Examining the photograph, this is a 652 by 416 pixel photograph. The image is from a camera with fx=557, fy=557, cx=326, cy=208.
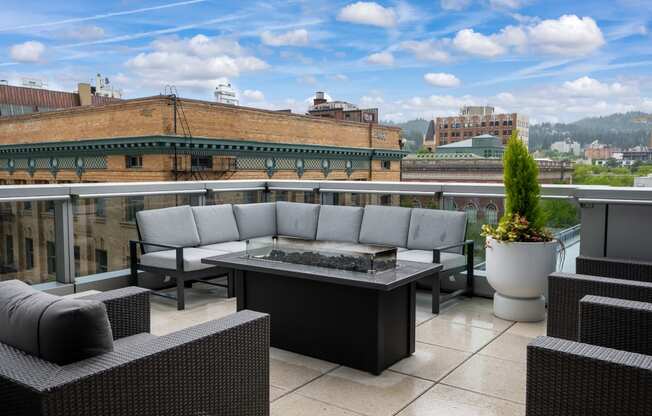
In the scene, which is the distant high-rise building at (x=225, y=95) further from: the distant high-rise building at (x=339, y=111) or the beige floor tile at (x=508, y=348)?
the beige floor tile at (x=508, y=348)

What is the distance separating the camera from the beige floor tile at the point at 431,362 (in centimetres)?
349

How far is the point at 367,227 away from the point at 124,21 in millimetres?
60515

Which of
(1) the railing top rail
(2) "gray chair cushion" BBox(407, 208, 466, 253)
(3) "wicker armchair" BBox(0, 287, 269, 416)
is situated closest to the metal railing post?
(1) the railing top rail

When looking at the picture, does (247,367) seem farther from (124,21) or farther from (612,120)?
(124,21)

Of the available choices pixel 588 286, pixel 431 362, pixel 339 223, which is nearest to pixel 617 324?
pixel 588 286

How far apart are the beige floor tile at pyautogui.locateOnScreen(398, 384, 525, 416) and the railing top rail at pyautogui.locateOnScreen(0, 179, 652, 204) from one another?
7.36 feet

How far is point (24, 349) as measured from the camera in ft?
6.45

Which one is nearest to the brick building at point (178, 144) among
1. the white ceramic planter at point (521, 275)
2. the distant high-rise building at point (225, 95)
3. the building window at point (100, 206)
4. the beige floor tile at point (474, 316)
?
the distant high-rise building at point (225, 95)

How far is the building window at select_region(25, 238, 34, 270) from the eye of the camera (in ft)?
16.2

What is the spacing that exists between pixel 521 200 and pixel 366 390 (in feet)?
7.52

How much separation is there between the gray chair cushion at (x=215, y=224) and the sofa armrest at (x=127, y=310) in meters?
2.84

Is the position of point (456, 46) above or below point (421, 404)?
above

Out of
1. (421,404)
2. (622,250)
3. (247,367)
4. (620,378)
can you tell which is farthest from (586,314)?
(622,250)

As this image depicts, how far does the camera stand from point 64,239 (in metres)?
5.03
